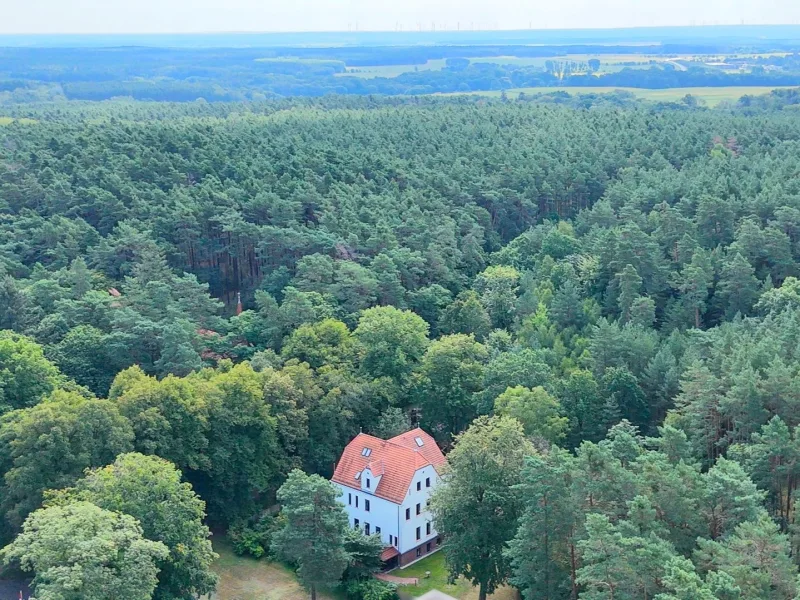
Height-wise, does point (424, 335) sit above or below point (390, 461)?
above

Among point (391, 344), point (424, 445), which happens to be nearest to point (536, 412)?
point (424, 445)

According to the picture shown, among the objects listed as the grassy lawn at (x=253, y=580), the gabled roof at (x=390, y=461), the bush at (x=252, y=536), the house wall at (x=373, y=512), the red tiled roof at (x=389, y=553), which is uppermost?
the gabled roof at (x=390, y=461)

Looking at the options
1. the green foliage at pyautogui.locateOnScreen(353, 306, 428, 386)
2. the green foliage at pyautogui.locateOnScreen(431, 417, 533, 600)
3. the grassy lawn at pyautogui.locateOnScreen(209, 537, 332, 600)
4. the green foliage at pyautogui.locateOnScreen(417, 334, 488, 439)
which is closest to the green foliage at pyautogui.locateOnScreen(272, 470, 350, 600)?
the grassy lawn at pyautogui.locateOnScreen(209, 537, 332, 600)

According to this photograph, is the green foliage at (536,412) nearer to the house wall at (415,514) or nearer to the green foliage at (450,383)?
the house wall at (415,514)

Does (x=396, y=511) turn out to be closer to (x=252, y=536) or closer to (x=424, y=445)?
(x=424, y=445)

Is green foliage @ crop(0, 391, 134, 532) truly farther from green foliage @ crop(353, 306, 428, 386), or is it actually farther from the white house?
green foliage @ crop(353, 306, 428, 386)

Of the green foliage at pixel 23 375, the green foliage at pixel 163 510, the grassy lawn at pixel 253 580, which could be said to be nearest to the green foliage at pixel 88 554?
the green foliage at pixel 163 510

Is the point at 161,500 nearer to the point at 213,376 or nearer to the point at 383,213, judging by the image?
the point at 213,376
